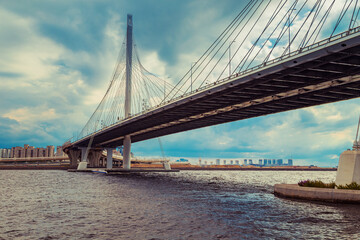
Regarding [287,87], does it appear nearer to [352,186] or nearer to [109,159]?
[352,186]

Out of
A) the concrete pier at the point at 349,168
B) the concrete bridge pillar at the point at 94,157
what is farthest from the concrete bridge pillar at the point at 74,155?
the concrete pier at the point at 349,168

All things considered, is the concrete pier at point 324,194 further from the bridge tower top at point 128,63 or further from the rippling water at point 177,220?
the bridge tower top at point 128,63

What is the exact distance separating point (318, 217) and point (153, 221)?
971 centimetres

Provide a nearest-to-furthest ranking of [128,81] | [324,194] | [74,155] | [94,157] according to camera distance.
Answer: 1. [324,194]
2. [128,81]
3. [74,155]
4. [94,157]

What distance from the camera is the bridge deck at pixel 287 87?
27281 millimetres

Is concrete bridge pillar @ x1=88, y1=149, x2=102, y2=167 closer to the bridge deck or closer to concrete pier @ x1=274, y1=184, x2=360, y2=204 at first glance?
the bridge deck

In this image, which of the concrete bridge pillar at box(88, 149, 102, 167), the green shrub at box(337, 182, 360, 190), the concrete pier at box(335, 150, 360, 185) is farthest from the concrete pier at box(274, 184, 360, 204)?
the concrete bridge pillar at box(88, 149, 102, 167)

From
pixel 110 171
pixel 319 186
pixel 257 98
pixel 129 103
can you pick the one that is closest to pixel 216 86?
pixel 257 98

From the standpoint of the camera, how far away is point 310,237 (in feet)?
50.1

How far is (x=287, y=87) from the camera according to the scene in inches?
1480

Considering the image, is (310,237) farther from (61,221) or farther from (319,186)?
(319,186)

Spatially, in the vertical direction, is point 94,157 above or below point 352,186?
below

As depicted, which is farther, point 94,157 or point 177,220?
point 94,157

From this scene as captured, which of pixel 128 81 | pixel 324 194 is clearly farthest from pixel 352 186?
pixel 128 81
